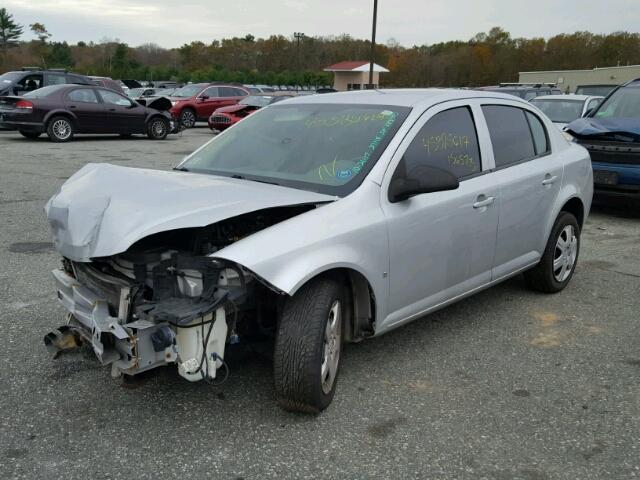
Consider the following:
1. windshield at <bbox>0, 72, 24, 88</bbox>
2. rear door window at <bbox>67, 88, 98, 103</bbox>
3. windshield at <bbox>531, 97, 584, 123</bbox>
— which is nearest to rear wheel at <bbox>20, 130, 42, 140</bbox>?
rear door window at <bbox>67, 88, 98, 103</bbox>

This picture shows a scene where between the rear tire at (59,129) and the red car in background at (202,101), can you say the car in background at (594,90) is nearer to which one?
the red car in background at (202,101)

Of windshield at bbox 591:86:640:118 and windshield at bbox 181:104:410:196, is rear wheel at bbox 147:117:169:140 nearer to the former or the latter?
windshield at bbox 591:86:640:118

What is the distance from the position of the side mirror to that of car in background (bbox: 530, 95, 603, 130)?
32.0ft

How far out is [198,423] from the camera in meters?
3.12

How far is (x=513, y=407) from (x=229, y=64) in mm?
89920

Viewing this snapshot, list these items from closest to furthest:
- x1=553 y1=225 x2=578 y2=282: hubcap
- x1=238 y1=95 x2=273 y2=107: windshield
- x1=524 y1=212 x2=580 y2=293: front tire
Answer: x1=524 y1=212 x2=580 y2=293: front tire
x1=553 y1=225 x2=578 y2=282: hubcap
x1=238 y1=95 x2=273 y2=107: windshield

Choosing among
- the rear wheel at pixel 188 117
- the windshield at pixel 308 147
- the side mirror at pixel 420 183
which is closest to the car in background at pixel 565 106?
the windshield at pixel 308 147

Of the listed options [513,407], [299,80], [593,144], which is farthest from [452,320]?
[299,80]

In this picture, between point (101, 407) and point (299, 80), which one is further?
point (299, 80)

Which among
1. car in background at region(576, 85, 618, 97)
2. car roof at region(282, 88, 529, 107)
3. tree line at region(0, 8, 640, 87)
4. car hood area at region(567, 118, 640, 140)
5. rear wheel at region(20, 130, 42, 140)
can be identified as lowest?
rear wheel at region(20, 130, 42, 140)

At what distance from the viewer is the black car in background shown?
1541 cm

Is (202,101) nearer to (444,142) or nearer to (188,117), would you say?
(188,117)

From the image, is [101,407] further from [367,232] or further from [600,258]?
[600,258]

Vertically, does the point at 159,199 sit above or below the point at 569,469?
above
